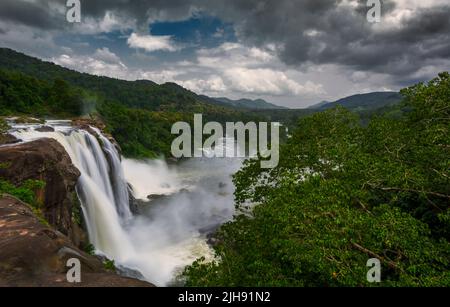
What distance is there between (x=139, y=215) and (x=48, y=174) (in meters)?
18.4

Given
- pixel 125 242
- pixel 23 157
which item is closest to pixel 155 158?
pixel 125 242

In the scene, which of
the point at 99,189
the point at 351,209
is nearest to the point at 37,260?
the point at 351,209

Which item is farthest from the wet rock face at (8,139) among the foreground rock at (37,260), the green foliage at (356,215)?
the green foliage at (356,215)

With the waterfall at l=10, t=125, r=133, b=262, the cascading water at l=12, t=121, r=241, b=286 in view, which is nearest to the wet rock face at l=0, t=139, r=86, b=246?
the waterfall at l=10, t=125, r=133, b=262

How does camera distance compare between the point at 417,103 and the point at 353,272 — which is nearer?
the point at 353,272

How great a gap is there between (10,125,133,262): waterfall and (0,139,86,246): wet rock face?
153 inches

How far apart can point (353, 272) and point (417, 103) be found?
359 inches

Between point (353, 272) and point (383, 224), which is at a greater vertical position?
point (383, 224)

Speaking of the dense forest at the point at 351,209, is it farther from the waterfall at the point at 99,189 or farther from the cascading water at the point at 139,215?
the cascading water at the point at 139,215

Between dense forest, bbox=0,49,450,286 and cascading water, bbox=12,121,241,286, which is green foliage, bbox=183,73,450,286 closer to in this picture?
dense forest, bbox=0,49,450,286

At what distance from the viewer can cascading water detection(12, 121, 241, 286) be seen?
2586cm

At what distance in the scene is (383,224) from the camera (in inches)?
366

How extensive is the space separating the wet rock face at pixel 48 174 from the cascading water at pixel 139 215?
160 inches
